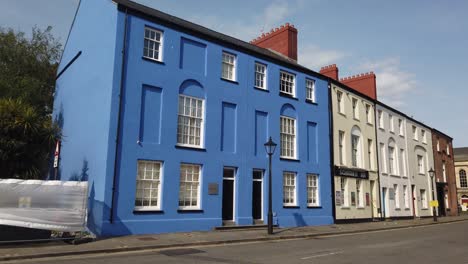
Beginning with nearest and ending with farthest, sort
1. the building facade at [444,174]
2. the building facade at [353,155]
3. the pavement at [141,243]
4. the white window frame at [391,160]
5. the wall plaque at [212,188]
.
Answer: the pavement at [141,243] < the wall plaque at [212,188] < the building facade at [353,155] < the white window frame at [391,160] < the building facade at [444,174]

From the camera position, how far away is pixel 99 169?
1570cm

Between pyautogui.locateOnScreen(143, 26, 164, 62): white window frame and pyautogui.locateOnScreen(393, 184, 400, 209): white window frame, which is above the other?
pyautogui.locateOnScreen(143, 26, 164, 62): white window frame

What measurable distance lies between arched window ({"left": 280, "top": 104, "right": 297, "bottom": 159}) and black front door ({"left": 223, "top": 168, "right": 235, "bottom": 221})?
4045 mm

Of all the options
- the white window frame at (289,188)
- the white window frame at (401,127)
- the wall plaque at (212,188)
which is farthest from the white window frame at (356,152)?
the wall plaque at (212,188)

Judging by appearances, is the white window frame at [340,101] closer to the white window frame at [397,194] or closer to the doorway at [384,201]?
the doorway at [384,201]

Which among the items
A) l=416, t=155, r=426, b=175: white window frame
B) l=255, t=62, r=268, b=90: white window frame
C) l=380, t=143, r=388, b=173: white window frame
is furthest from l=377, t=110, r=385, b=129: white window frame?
l=255, t=62, r=268, b=90: white window frame

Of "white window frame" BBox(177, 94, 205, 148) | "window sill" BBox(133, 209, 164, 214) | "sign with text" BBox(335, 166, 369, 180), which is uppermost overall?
"white window frame" BBox(177, 94, 205, 148)

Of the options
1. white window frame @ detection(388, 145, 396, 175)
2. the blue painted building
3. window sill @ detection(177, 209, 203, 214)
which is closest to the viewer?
the blue painted building

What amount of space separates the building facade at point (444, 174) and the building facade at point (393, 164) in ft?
26.8

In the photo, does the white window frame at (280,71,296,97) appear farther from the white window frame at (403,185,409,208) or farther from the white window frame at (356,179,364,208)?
the white window frame at (403,185,409,208)

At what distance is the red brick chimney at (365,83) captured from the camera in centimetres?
3344

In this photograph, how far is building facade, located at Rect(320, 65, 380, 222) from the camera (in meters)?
25.5

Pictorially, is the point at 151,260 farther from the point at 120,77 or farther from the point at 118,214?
the point at 120,77

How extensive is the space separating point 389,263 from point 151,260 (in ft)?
19.8
